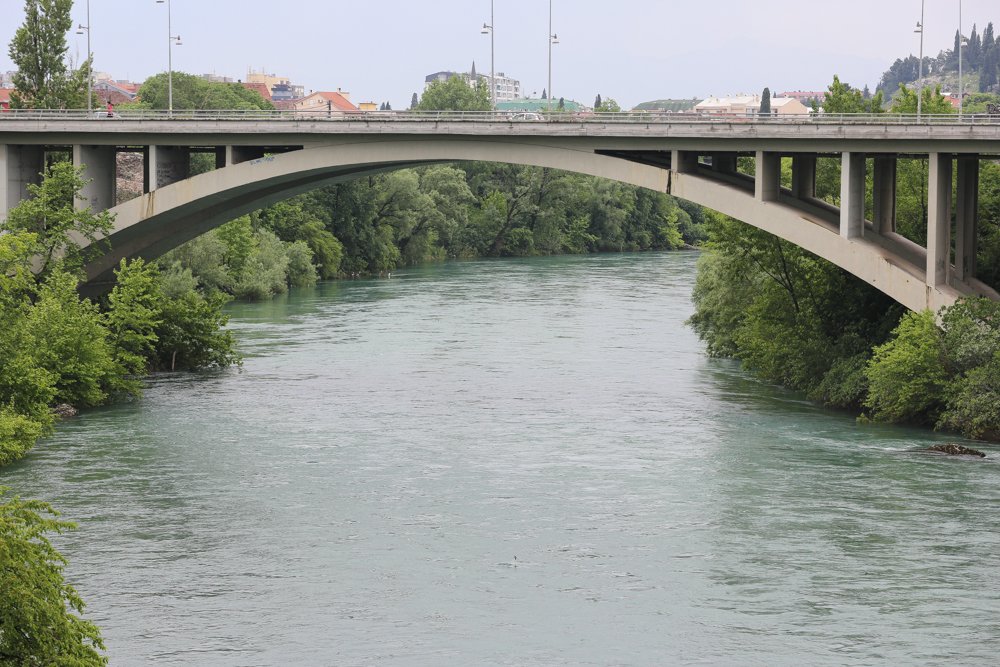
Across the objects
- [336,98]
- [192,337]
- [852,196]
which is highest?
[336,98]

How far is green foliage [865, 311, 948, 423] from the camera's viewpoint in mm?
33031

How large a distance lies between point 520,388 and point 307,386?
18.3 feet

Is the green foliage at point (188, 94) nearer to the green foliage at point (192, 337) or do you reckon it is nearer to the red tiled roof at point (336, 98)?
the green foliage at point (192, 337)

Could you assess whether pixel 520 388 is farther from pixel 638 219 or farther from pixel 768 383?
pixel 638 219

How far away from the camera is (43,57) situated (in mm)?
57031

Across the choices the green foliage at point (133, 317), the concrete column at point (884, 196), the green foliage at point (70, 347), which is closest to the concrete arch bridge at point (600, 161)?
the concrete column at point (884, 196)

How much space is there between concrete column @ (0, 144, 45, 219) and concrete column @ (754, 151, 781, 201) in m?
20.3

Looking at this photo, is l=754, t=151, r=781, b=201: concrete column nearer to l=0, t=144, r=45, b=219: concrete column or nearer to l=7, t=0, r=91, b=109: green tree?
l=0, t=144, r=45, b=219: concrete column

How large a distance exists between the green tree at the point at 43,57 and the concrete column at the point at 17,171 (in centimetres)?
1153

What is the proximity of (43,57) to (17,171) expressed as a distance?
13.8m

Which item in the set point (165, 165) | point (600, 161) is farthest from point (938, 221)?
point (165, 165)

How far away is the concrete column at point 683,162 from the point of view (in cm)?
3762

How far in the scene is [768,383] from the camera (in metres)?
41.2

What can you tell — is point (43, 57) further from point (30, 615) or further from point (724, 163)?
point (30, 615)
